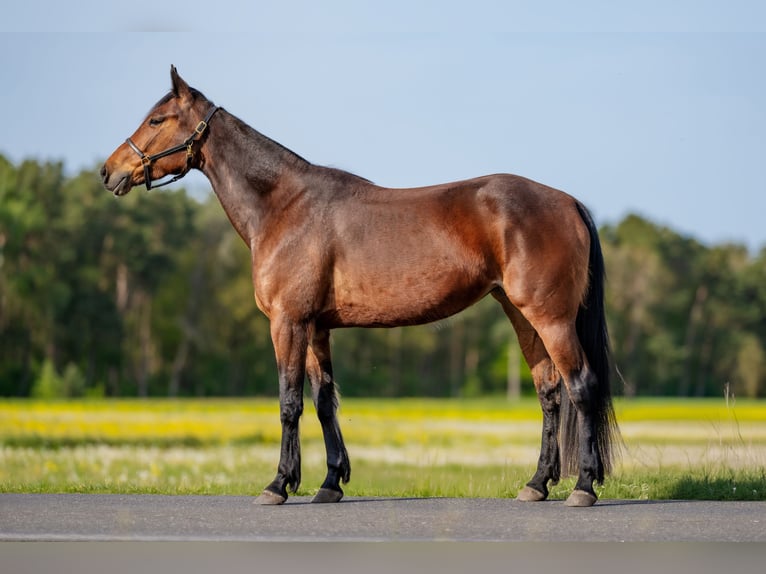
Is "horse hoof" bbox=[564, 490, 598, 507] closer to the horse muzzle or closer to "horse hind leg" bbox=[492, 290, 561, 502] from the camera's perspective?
"horse hind leg" bbox=[492, 290, 561, 502]

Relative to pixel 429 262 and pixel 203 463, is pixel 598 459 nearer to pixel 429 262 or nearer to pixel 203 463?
pixel 429 262

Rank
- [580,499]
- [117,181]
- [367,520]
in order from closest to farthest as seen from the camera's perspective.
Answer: [367,520] → [580,499] → [117,181]

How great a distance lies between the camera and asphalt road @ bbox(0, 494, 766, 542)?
7137 mm

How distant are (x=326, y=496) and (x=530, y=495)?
1.78 meters

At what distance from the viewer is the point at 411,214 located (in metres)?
9.09

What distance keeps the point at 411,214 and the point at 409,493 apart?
287cm

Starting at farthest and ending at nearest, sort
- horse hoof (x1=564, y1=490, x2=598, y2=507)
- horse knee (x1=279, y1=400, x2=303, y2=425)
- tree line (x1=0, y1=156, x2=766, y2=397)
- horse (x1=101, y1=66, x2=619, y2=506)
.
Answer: tree line (x1=0, y1=156, x2=766, y2=397) < horse knee (x1=279, y1=400, x2=303, y2=425) < horse (x1=101, y1=66, x2=619, y2=506) < horse hoof (x1=564, y1=490, x2=598, y2=507)

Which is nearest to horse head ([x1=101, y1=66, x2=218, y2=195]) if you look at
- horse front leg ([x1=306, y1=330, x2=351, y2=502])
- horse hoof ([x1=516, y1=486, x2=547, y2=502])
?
horse front leg ([x1=306, y1=330, x2=351, y2=502])

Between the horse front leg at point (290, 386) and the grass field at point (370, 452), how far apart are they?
100cm

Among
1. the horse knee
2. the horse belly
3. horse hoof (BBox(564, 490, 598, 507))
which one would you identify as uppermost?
the horse belly

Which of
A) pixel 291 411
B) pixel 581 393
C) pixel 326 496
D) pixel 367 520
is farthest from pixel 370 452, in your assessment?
pixel 367 520

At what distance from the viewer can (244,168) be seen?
961 centimetres

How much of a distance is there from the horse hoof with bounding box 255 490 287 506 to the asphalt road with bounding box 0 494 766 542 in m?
0.10

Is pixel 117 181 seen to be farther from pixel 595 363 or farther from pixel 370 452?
pixel 370 452
